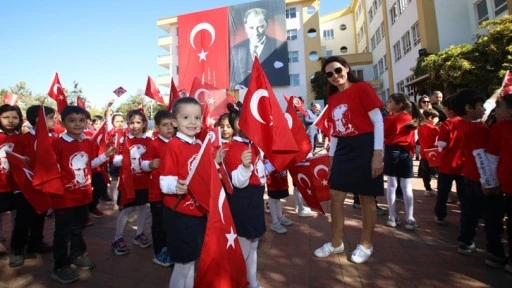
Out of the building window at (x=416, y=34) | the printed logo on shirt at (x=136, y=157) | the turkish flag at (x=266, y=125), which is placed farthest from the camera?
the building window at (x=416, y=34)

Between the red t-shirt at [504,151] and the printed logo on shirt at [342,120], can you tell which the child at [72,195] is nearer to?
the printed logo on shirt at [342,120]

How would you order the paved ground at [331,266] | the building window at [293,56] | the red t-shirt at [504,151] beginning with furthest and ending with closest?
the building window at [293,56]
the paved ground at [331,266]
the red t-shirt at [504,151]

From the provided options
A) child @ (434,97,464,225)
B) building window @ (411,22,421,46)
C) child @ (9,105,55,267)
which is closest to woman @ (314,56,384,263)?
child @ (434,97,464,225)

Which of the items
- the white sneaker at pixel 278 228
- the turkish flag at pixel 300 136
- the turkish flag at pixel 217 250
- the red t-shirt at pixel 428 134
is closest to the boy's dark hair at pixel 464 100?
the turkish flag at pixel 300 136

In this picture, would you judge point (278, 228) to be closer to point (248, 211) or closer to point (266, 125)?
point (248, 211)

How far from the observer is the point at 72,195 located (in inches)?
124

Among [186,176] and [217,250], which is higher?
[186,176]

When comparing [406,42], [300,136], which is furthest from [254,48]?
[300,136]

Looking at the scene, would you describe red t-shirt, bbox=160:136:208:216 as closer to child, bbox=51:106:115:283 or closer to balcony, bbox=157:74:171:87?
child, bbox=51:106:115:283

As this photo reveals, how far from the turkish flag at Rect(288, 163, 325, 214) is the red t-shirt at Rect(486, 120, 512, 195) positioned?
172 cm

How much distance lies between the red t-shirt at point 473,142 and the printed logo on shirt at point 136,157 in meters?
3.58

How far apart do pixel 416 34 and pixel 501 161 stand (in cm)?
1747

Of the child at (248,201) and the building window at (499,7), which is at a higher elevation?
the building window at (499,7)

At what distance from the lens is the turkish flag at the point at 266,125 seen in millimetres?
2553
